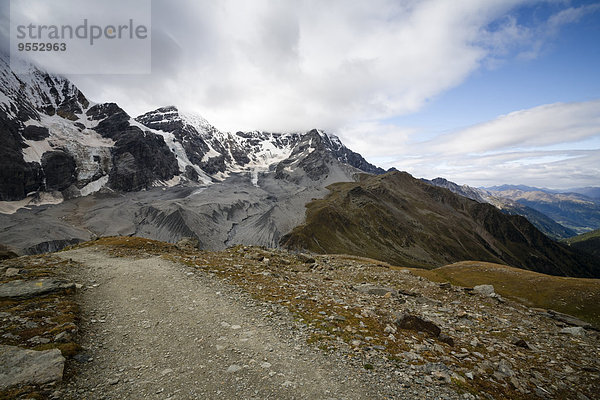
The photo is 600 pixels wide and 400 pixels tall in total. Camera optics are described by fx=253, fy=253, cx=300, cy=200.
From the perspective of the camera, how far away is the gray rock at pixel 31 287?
1279 centimetres

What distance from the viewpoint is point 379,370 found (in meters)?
9.10

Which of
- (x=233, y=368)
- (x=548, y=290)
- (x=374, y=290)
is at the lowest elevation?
(x=548, y=290)

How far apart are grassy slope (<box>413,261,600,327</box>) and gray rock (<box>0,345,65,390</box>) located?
1857 inches

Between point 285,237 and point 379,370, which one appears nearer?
point 379,370

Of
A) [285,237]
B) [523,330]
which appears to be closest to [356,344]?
[523,330]

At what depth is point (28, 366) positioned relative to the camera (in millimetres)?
7625

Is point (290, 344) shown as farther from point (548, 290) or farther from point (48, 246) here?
point (48, 246)

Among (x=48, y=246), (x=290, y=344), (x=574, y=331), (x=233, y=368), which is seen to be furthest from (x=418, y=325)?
(x=48, y=246)

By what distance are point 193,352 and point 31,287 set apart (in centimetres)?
1120

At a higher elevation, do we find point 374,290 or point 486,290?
point 374,290

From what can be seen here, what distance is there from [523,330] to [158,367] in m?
20.6

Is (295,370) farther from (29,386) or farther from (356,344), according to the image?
(29,386)

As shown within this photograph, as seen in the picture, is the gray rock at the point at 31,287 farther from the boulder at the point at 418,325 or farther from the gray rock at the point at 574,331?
the gray rock at the point at 574,331

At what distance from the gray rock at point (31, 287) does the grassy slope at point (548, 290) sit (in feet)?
165
